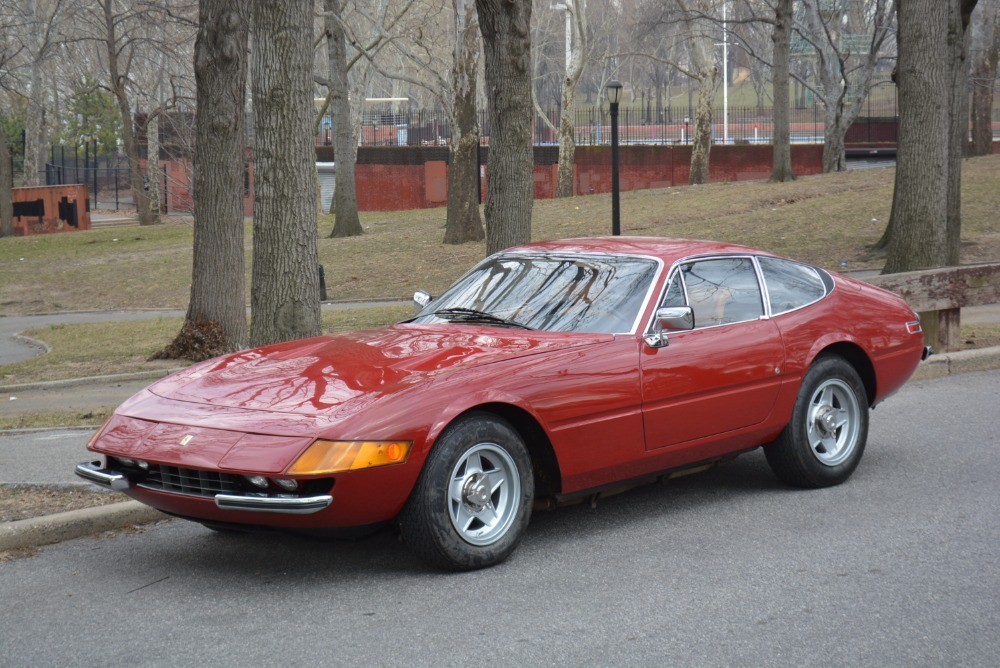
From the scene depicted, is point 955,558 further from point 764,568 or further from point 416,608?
point 416,608

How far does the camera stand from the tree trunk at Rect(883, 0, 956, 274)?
1334 centimetres

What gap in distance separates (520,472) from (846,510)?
7.03ft

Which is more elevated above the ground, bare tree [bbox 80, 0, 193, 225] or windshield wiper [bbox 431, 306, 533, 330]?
bare tree [bbox 80, 0, 193, 225]

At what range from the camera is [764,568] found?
543cm

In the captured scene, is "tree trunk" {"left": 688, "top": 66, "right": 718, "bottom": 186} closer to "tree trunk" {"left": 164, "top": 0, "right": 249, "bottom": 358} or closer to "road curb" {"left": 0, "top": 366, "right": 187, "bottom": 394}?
"tree trunk" {"left": 164, "top": 0, "right": 249, "bottom": 358}

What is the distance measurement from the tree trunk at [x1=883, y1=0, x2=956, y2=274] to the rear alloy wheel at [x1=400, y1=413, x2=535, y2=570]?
9625 millimetres

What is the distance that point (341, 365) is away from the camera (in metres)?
5.71

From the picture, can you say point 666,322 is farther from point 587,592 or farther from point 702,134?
point 702,134

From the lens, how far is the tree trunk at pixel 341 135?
29219 millimetres

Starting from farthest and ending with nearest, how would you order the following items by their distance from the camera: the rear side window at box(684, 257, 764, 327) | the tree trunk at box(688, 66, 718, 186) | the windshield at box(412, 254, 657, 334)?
the tree trunk at box(688, 66, 718, 186), the rear side window at box(684, 257, 764, 327), the windshield at box(412, 254, 657, 334)

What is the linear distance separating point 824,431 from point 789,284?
0.93m

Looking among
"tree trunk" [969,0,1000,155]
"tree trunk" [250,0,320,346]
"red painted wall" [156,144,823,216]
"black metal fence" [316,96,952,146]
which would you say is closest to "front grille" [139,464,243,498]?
"tree trunk" [250,0,320,346]

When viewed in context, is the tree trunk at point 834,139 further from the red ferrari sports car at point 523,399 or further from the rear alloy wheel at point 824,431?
the rear alloy wheel at point 824,431

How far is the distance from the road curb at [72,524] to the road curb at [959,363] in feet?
24.5
